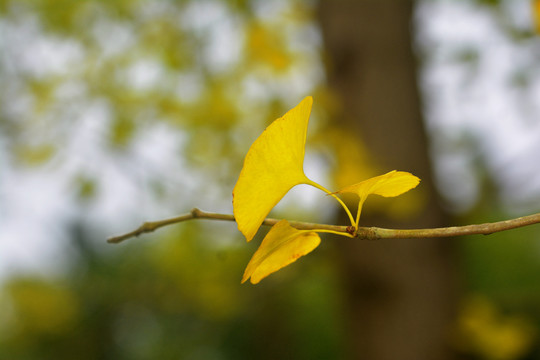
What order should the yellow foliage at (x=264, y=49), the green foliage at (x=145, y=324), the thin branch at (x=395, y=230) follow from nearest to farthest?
the thin branch at (x=395, y=230)
the yellow foliage at (x=264, y=49)
the green foliage at (x=145, y=324)

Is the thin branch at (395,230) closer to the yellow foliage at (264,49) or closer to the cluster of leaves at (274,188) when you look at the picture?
the cluster of leaves at (274,188)

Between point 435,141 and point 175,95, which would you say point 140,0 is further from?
point 435,141

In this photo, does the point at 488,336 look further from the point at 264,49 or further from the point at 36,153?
the point at 36,153

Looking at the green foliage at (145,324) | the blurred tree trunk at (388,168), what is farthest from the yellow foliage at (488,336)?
the green foliage at (145,324)

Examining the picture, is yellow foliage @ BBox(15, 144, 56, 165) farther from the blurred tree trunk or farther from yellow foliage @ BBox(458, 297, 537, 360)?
yellow foliage @ BBox(458, 297, 537, 360)

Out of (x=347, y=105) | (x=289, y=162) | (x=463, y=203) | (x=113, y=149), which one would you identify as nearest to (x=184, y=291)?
(x=113, y=149)

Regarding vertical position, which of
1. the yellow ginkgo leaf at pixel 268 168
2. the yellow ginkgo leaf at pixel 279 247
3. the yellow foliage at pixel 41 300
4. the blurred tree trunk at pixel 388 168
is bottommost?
the yellow foliage at pixel 41 300
